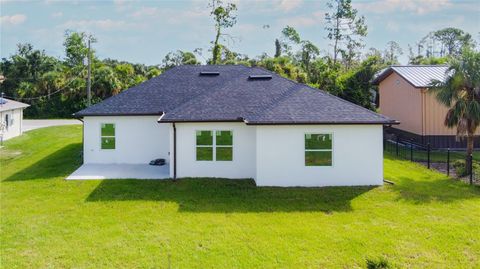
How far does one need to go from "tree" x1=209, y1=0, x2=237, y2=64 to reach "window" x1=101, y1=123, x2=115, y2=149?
25.3m

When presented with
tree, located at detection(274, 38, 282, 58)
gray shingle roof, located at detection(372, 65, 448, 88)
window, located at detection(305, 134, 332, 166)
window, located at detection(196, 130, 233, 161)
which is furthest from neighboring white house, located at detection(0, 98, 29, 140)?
tree, located at detection(274, 38, 282, 58)

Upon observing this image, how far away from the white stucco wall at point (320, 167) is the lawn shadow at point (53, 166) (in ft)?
28.5

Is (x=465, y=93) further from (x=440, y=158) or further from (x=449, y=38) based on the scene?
(x=449, y=38)

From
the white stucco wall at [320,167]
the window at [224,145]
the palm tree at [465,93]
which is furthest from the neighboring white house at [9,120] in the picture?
the palm tree at [465,93]

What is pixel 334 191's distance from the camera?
13594 mm

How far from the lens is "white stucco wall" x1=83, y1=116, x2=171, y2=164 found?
17562 millimetres

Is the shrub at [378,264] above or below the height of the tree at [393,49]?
below

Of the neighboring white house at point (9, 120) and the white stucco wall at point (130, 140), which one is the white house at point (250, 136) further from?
the neighboring white house at point (9, 120)

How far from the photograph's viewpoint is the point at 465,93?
1709cm

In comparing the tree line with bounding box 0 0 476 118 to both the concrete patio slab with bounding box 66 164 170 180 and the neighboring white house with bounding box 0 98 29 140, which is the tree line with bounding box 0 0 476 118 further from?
the concrete patio slab with bounding box 66 164 170 180

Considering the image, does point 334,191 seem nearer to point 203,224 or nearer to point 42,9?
Result: point 203,224

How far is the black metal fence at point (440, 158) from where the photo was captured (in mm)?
16188

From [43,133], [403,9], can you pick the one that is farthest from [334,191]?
[43,133]

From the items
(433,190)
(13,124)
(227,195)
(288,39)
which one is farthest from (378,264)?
(288,39)
